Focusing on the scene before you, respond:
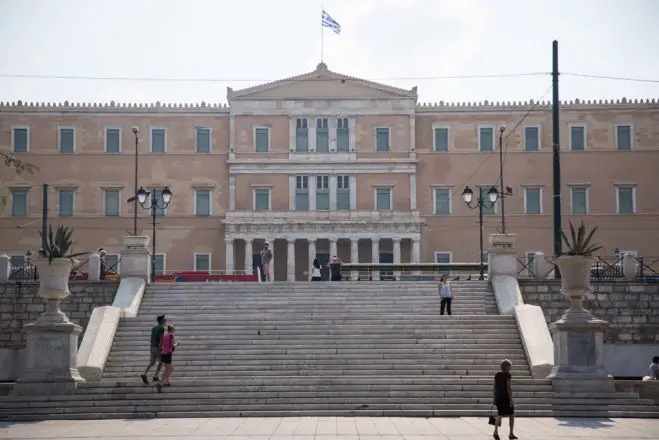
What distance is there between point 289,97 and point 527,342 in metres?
34.5

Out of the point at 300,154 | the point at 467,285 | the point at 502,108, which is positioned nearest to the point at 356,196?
the point at 300,154

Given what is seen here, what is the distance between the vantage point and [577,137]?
191 feet

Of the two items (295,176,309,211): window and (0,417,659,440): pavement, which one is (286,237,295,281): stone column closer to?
(295,176,309,211): window

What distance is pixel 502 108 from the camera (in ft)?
191

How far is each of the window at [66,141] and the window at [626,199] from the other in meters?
28.1

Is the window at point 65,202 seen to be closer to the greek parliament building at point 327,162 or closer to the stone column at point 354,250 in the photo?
the greek parliament building at point 327,162

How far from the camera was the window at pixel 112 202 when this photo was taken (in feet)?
189

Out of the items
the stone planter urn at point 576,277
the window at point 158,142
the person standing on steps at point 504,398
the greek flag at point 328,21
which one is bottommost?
the person standing on steps at point 504,398

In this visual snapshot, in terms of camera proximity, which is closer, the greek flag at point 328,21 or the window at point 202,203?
the greek flag at point 328,21

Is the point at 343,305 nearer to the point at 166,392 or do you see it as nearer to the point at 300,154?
the point at 166,392

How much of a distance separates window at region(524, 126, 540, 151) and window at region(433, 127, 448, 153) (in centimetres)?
414

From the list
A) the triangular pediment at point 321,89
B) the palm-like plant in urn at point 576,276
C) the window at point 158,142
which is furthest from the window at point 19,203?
the palm-like plant in urn at point 576,276

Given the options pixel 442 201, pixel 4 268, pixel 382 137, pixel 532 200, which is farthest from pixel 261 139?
pixel 4 268

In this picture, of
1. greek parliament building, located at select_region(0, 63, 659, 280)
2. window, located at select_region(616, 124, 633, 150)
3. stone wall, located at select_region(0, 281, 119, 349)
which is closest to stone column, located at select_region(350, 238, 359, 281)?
greek parliament building, located at select_region(0, 63, 659, 280)
